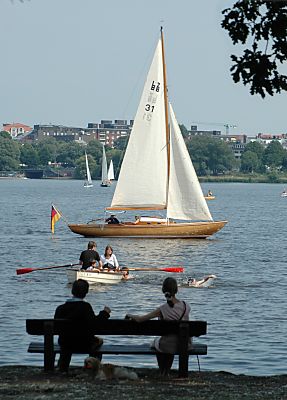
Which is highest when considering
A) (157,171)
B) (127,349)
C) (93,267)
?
(157,171)

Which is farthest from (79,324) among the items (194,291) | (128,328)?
(194,291)

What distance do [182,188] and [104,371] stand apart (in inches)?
1813

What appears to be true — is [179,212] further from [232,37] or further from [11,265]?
[232,37]

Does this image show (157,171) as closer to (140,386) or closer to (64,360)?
(64,360)

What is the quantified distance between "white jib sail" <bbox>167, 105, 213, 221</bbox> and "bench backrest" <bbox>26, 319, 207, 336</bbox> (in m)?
45.0

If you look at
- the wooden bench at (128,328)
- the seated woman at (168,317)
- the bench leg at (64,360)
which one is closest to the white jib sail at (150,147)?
the seated woman at (168,317)

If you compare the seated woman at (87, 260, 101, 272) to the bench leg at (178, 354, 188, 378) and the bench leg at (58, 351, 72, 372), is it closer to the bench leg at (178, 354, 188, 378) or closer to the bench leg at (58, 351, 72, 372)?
the bench leg at (58, 351, 72, 372)

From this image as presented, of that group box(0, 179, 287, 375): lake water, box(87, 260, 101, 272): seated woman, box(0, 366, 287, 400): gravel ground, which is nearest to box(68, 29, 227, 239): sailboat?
box(0, 179, 287, 375): lake water

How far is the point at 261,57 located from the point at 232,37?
462 millimetres

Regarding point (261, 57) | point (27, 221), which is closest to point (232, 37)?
point (261, 57)

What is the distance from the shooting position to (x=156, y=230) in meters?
59.8

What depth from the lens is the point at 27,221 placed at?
97.3 meters

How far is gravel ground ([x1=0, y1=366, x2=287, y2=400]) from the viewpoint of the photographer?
14.3 meters

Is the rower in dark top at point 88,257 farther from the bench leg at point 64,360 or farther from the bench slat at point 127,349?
the bench leg at point 64,360
